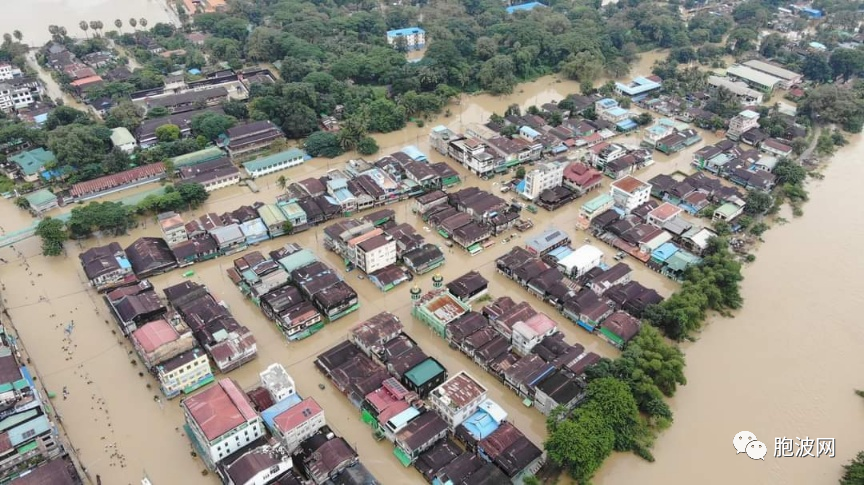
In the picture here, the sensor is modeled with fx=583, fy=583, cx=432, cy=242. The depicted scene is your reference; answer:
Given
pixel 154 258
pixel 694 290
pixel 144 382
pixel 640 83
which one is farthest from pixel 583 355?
pixel 640 83

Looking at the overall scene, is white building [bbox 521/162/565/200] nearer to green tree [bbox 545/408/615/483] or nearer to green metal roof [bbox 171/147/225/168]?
green tree [bbox 545/408/615/483]

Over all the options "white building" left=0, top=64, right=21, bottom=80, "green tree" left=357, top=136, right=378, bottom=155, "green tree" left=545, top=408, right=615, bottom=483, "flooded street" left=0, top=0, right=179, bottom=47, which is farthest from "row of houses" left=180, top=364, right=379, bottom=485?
"flooded street" left=0, top=0, right=179, bottom=47

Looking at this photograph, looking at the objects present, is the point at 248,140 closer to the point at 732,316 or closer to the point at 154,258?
the point at 154,258

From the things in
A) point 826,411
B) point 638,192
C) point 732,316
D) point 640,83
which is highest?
point 640,83

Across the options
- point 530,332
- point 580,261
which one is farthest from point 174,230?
point 580,261

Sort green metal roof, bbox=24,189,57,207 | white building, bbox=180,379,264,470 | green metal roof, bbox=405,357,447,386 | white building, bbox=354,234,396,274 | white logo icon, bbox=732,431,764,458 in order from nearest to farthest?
white building, bbox=180,379,264,470 < white logo icon, bbox=732,431,764,458 < green metal roof, bbox=405,357,447,386 < white building, bbox=354,234,396,274 < green metal roof, bbox=24,189,57,207

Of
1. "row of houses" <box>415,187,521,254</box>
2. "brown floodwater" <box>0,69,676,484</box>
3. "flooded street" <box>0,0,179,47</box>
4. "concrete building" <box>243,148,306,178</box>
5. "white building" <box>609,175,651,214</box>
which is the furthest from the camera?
"flooded street" <box>0,0,179,47</box>
